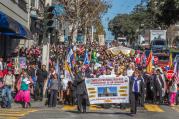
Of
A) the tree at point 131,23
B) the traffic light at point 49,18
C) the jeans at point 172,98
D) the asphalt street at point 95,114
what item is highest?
the tree at point 131,23

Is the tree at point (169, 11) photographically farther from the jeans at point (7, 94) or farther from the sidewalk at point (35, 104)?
the jeans at point (7, 94)

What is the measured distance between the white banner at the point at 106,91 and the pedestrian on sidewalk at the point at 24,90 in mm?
3183

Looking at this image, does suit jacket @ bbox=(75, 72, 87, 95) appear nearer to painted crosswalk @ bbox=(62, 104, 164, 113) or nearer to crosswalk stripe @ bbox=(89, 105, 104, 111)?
painted crosswalk @ bbox=(62, 104, 164, 113)

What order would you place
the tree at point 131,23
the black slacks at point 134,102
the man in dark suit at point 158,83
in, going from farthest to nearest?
the tree at point 131,23
the man in dark suit at point 158,83
the black slacks at point 134,102

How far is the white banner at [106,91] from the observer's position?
24609 mm

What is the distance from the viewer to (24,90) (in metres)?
26.6

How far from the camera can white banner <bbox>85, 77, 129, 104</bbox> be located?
80.7 feet

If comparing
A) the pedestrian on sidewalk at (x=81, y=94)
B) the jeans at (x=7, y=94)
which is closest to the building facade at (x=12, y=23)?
the jeans at (x=7, y=94)

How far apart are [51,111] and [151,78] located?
712cm

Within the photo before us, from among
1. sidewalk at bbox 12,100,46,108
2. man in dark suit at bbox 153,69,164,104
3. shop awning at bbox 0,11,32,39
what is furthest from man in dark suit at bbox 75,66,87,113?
shop awning at bbox 0,11,32,39

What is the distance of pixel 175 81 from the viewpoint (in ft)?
95.2

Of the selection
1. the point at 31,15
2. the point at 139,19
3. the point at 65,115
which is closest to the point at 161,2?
the point at 31,15

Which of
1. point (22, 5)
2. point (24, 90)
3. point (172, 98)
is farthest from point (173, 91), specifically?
point (22, 5)

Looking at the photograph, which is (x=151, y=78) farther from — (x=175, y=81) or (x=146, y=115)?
(x=146, y=115)
